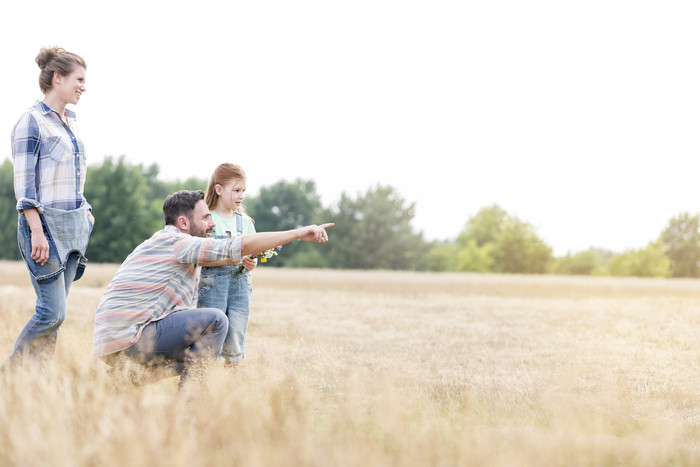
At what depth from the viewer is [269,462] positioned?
2.48 m

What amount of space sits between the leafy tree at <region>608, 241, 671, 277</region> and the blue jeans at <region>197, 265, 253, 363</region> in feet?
177

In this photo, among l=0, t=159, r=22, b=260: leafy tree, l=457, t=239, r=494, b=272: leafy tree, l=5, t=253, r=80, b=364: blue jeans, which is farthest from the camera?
l=457, t=239, r=494, b=272: leafy tree

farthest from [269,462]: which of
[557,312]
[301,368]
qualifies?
[557,312]

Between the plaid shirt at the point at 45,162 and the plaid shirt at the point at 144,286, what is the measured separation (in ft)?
2.83

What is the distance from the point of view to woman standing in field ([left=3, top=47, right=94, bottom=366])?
14.3 ft

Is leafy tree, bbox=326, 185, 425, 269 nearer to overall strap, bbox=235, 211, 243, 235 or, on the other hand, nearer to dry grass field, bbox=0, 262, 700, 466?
dry grass field, bbox=0, 262, 700, 466

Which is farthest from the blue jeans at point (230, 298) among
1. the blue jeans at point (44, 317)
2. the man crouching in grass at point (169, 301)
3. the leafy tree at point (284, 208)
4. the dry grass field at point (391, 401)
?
the leafy tree at point (284, 208)

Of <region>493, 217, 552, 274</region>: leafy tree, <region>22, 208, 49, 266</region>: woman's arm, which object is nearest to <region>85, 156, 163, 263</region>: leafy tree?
<region>493, 217, 552, 274</region>: leafy tree

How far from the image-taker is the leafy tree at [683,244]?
58656 millimetres

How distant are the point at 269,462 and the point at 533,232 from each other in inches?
2272

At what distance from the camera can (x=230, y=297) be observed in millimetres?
5285

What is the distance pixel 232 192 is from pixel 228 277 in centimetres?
71

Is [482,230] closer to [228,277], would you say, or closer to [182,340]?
[228,277]

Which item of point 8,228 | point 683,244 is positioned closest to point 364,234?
point 8,228
